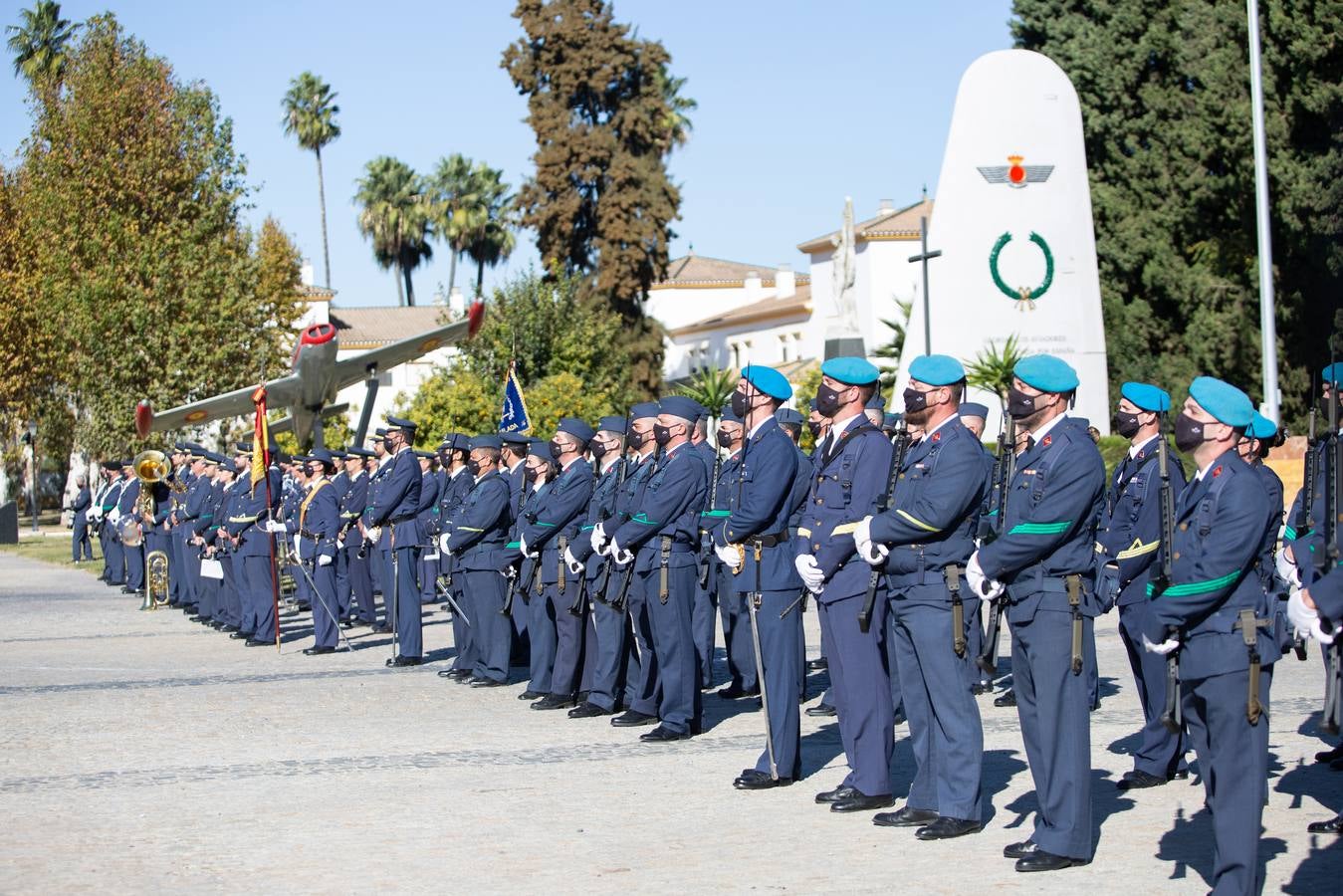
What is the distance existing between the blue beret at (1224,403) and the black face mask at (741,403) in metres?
3.19

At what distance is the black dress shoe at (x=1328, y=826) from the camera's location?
285 inches

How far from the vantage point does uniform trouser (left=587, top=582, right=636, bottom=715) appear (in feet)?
37.0

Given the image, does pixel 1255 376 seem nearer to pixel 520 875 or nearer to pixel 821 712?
pixel 821 712

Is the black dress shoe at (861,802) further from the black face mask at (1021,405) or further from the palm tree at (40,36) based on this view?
the palm tree at (40,36)

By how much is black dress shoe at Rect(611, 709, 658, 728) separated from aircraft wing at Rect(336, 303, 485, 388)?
2183 cm

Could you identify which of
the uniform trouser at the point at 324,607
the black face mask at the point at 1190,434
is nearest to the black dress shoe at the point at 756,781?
the black face mask at the point at 1190,434

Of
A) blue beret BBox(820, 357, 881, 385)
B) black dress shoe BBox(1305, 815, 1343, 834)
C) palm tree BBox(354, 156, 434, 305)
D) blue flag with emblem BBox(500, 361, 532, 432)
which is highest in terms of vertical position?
palm tree BBox(354, 156, 434, 305)

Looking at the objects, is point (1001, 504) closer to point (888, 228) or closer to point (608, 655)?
point (608, 655)

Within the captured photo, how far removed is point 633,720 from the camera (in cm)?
1094

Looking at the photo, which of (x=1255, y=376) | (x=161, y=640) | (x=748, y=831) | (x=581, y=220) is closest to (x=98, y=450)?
(x=581, y=220)

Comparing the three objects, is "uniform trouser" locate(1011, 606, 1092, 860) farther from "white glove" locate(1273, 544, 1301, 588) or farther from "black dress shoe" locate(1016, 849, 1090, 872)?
"white glove" locate(1273, 544, 1301, 588)

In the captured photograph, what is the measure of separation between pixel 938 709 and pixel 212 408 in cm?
2717

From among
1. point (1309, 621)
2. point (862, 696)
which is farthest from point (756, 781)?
point (1309, 621)

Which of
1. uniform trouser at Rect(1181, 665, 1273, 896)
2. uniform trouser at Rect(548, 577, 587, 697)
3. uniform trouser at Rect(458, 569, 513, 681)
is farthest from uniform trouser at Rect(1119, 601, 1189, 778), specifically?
uniform trouser at Rect(458, 569, 513, 681)
